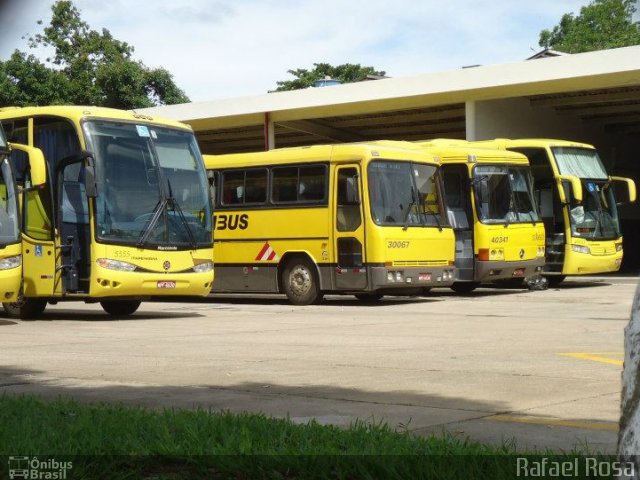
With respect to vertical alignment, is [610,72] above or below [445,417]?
above

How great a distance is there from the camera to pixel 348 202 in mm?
20453

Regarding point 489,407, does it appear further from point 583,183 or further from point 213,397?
point 583,183

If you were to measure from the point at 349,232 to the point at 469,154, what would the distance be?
4.50m

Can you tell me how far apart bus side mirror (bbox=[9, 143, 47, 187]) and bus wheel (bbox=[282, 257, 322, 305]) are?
6027 millimetres

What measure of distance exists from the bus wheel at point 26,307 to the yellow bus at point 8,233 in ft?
6.82

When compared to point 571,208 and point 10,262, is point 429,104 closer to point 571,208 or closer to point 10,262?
point 571,208

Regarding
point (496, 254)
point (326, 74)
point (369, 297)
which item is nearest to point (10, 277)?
point (369, 297)

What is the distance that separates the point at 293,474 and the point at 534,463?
100 cm

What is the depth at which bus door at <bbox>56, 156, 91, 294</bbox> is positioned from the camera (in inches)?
658

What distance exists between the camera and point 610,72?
29.6m

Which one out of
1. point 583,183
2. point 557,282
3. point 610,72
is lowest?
point 557,282

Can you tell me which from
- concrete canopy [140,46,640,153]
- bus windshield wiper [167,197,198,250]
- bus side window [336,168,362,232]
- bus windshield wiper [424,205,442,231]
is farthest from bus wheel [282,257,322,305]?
concrete canopy [140,46,640,153]

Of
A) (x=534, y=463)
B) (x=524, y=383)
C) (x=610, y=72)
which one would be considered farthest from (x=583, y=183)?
(x=534, y=463)

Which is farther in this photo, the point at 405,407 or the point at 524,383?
the point at 524,383
